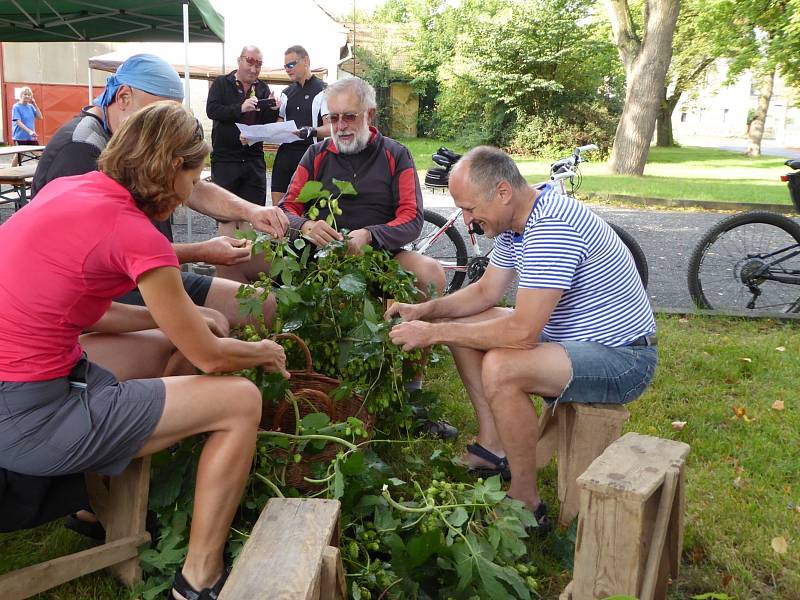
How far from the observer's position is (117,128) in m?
2.63

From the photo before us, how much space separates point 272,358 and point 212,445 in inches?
13.8

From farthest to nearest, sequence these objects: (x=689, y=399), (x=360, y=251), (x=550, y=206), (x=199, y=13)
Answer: (x=199, y=13)
(x=689, y=399)
(x=360, y=251)
(x=550, y=206)

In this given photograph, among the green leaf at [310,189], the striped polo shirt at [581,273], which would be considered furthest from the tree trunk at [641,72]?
Result: the striped polo shirt at [581,273]

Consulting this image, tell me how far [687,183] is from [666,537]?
1635 cm

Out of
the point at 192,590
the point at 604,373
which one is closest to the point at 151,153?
the point at 192,590

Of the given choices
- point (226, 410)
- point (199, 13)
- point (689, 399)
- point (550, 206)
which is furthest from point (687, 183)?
point (226, 410)

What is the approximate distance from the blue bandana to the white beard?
1.29 meters

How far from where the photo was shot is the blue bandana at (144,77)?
290cm

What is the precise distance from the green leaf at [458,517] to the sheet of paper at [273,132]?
407 centimetres

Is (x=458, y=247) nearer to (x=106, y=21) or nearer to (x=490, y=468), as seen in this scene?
(x=490, y=468)

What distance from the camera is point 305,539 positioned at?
6.01ft

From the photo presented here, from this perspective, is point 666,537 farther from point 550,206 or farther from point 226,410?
point 226,410

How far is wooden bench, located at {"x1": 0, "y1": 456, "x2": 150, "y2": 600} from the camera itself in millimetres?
2064

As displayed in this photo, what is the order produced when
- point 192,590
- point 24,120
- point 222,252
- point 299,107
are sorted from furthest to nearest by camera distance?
point 24,120, point 299,107, point 222,252, point 192,590
